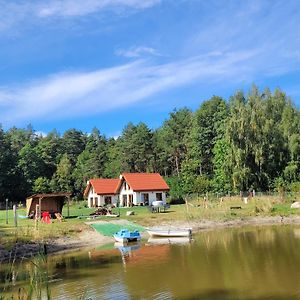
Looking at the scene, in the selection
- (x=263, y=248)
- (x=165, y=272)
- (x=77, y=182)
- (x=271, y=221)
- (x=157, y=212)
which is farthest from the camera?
(x=77, y=182)

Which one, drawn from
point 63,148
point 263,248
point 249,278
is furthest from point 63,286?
point 63,148

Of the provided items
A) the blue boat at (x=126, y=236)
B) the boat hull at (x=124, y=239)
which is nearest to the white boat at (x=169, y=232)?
the boat hull at (x=124, y=239)

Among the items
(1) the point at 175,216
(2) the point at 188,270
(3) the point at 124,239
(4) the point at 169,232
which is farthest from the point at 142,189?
(2) the point at 188,270

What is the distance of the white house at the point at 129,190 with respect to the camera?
195 feet

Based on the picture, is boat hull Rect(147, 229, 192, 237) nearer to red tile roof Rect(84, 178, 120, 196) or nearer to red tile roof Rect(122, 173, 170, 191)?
red tile roof Rect(122, 173, 170, 191)

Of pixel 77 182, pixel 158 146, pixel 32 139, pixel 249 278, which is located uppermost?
pixel 32 139

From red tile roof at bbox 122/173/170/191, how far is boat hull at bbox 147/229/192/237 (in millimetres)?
23181

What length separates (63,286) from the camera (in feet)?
61.7

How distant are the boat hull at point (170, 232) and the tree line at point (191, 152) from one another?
26.7 m

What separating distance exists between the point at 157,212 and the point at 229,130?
20.9 metres

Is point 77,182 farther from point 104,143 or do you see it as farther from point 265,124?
point 265,124

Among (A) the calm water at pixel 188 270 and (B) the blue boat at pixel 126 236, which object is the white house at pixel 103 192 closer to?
(B) the blue boat at pixel 126 236

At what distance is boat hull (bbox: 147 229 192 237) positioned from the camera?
3406 centimetres

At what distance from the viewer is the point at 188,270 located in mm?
20922
